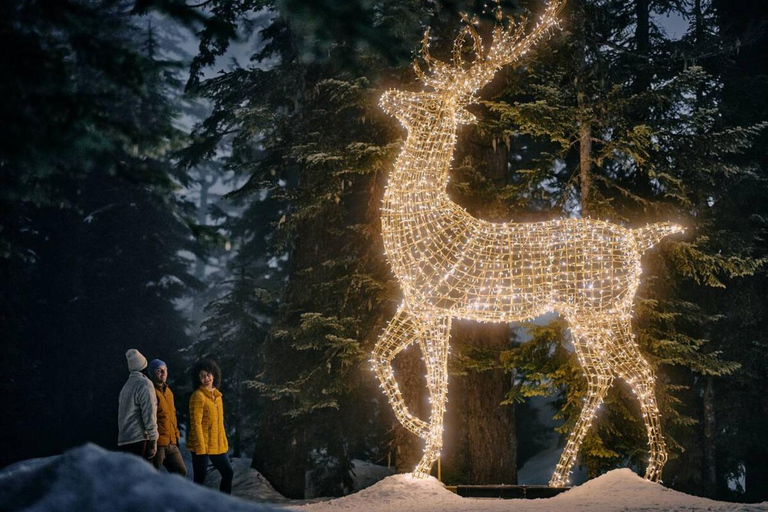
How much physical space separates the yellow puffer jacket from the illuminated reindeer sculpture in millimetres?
1678

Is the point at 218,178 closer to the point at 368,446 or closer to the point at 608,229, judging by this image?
the point at 368,446

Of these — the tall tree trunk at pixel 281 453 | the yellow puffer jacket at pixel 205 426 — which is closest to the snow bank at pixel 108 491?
the yellow puffer jacket at pixel 205 426

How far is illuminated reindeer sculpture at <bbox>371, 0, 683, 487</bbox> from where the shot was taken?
593cm

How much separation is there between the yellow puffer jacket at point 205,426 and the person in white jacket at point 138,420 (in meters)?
0.50

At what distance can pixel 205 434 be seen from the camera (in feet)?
20.1

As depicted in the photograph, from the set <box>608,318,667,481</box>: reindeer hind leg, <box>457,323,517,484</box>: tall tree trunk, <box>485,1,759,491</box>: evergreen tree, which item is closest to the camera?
<box>608,318,667,481</box>: reindeer hind leg

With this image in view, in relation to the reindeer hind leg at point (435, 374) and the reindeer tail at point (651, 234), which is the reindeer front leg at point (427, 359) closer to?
the reindeer hind leg at point (435, 374)

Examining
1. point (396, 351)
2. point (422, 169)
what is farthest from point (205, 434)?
point (422, 169)

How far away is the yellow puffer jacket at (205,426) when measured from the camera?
608 cm

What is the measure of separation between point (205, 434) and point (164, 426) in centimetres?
A: 40

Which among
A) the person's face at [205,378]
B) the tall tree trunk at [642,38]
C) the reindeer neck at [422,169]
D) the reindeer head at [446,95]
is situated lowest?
the person's face at [205,378]

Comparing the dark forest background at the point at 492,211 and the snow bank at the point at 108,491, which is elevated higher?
the dark forest background at the point at 492,211

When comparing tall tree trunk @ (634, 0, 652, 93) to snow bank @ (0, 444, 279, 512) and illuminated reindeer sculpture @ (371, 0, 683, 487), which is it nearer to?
illuminated reindeer sculpture @ (371, 0, 683, 487)

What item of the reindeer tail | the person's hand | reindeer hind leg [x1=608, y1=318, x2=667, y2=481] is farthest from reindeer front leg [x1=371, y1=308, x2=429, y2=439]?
the reindeer tail
